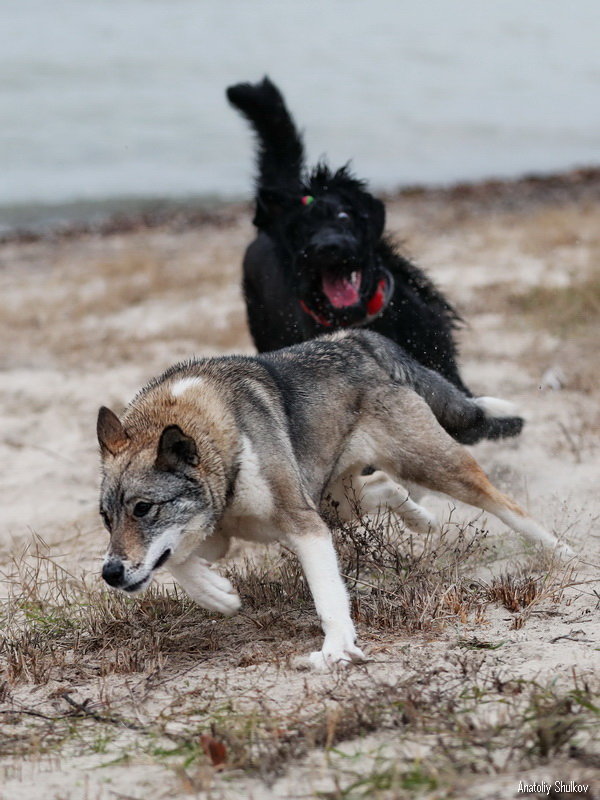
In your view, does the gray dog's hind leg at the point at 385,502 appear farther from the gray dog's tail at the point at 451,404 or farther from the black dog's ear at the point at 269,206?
the black dog's ear at the point at 269,206

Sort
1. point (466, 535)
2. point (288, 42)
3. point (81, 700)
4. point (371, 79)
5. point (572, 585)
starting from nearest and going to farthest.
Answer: point (81, 700) → point (572, 585) → point (466, 535) → point (371, 79) → point (288, 42)

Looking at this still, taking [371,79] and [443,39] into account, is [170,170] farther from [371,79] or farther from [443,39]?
[443,39]

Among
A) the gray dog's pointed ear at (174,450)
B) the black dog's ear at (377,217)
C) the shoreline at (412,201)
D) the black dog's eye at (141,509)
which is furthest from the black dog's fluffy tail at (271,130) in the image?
the shoreline at (412,201)

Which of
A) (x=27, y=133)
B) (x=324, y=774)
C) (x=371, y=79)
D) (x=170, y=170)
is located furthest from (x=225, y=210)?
(x=324, y=774)

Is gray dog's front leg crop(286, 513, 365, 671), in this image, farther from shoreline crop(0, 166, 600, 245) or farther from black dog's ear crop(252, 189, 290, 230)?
shoreline crop(0, 166, 600, 245)

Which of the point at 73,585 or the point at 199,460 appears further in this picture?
the point at 73,585

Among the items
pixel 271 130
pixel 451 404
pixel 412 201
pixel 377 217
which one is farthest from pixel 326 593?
pixel 412 201

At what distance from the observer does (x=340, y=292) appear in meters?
6.45

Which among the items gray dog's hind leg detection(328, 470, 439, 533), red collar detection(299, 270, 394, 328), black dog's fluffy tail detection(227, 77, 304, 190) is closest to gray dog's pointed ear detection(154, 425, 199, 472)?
gray dog's hind leg detection(328, 470, 439, 533)

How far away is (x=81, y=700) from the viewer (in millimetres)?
3945

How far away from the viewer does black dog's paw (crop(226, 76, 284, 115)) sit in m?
7.32

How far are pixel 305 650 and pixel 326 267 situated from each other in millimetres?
2844

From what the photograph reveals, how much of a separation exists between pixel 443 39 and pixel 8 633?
32.0 m

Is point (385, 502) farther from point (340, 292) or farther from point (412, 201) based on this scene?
point (412, 201)
